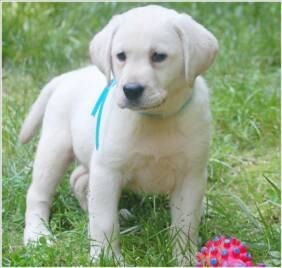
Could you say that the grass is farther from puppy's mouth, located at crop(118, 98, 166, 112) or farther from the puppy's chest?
puppy's mouth, located at crop(118, 98, 166, 112)

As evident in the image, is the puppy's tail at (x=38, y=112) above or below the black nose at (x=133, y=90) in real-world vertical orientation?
below

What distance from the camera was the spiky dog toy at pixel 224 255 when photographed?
311 centimetres

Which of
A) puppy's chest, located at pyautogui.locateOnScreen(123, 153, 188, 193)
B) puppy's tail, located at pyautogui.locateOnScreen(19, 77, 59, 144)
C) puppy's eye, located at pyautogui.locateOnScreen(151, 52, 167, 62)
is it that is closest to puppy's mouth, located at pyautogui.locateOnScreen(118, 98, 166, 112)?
puppy's eye, located at pyautogui.locateOnScreen(151, 52, 167, 62)

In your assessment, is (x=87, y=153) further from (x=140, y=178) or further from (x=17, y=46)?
(x=17, y=46)

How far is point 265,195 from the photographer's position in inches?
174

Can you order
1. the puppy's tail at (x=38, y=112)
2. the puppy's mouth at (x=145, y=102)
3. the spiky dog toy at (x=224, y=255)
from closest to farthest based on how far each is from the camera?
the spiky dog toy at (x=224, y=255) → the puppy's mouth at (x=145, y=102) → the puppy's tail at (x=38, y=112)

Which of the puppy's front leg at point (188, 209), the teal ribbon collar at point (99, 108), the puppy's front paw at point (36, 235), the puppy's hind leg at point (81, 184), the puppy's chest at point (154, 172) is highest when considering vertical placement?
the teal ribbon collar at point (99, 108)

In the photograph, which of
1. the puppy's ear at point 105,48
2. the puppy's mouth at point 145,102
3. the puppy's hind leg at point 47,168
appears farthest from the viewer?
the puppy's hind leg at point 47,168

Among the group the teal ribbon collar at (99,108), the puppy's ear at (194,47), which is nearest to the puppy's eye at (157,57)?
the puppy's ear at (194,47)

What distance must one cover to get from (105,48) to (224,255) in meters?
0.99

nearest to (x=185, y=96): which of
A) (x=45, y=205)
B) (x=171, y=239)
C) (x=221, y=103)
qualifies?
(x=171, y=239)

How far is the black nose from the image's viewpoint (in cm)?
320

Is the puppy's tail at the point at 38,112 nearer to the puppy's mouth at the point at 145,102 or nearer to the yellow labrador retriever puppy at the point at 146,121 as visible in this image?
the yellow labrador retriever puppy at the point at 146,121

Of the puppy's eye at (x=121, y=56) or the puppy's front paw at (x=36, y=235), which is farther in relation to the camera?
the puppy's front paw at (x=36, y=235)
